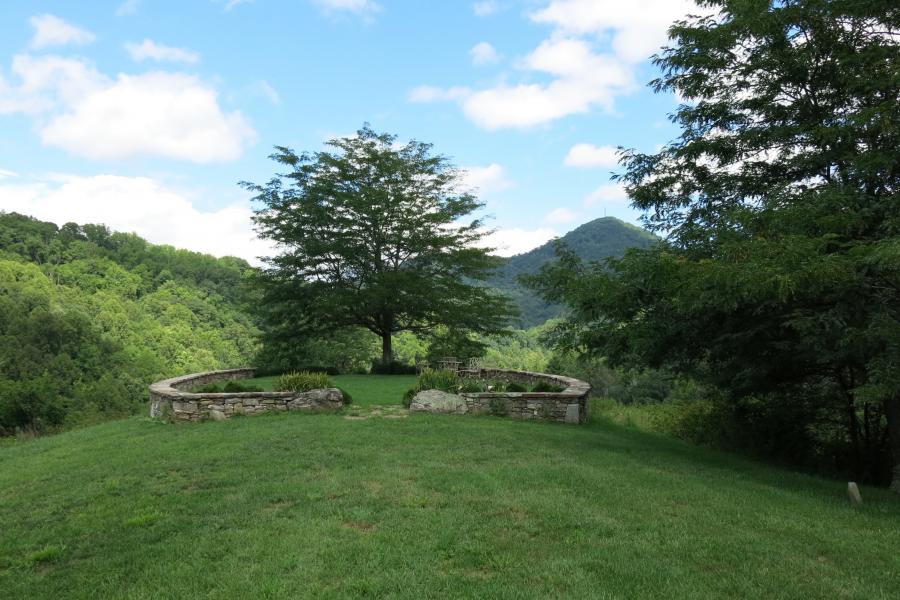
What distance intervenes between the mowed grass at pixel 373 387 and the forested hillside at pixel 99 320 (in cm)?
1217

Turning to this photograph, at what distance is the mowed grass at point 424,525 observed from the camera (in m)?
3.52

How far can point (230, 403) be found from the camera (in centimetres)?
1053

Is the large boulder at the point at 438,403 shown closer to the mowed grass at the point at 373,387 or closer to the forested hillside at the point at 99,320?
the mowed grass at the point at 373,387

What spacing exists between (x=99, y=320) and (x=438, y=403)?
→ 191 feet

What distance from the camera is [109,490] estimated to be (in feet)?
18.7

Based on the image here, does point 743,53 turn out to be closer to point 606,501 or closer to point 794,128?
point 794,128

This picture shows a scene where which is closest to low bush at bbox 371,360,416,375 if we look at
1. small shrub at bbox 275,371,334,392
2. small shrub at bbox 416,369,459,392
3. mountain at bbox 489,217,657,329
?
small shrub at bbox 416,369,459,392

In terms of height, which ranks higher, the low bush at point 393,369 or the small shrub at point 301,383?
the small shrub at point 301,383

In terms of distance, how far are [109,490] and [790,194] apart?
954cm

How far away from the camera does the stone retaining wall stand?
1030 centimetres

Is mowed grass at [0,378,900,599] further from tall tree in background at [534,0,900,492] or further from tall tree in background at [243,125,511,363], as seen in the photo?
tall tree in background at [243,125,511,363]

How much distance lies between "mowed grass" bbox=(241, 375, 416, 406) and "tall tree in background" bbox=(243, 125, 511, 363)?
332 cm

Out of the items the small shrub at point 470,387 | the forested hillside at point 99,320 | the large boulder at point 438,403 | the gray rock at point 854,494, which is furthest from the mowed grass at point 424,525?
the forested hillside at point 99,320

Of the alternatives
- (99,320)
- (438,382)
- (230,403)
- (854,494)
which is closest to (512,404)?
(438,382)
